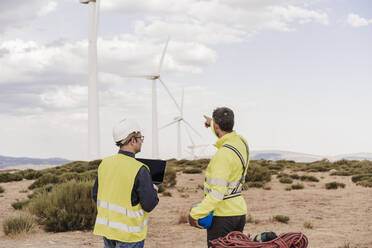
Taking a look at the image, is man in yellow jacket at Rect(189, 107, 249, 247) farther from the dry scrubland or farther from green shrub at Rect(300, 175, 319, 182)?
green shrub at Rect(300, 175, 319, 182)

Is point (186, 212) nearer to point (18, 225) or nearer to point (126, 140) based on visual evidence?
point (18, 225)

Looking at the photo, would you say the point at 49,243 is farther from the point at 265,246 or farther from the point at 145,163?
the point at 265,246

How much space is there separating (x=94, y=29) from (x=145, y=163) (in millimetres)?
33666

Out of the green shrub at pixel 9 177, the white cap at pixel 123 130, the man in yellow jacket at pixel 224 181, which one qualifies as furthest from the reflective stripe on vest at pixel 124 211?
the green shrub at pixel 9 177

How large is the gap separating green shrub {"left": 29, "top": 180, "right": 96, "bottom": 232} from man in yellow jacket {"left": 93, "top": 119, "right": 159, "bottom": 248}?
25.9 feet

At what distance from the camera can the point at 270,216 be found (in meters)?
15.0

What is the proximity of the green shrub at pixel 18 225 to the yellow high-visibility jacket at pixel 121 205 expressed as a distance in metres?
7.85

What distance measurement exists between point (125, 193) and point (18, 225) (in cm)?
822

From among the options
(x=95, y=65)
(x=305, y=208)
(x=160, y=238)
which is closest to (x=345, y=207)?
(x=305, y=208)

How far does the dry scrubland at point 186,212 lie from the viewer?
36.0ft

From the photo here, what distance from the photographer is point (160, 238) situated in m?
11.6

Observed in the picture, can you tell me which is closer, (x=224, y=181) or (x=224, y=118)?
(x=224, y=181)

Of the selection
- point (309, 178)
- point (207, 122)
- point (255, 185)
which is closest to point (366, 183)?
point (309, 178)

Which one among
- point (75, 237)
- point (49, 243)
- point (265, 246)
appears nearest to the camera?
point (265, 246)
